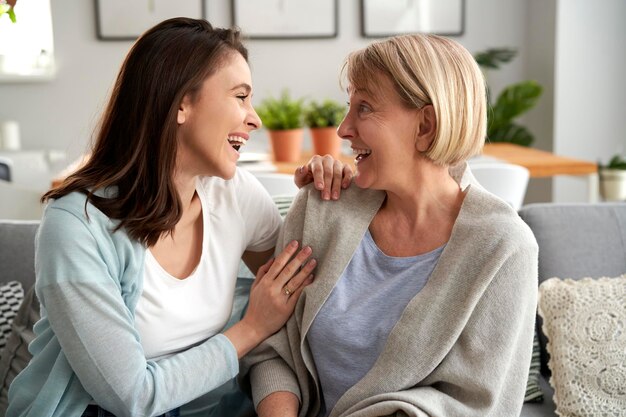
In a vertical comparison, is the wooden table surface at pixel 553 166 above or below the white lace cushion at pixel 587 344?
above

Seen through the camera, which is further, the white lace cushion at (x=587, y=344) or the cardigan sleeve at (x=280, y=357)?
the white lace cushion at (x=587, y=344)

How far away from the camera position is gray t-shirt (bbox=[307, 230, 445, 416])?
153 cm

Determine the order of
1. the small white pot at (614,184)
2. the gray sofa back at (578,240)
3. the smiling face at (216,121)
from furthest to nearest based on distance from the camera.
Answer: the small white pot at (614,184), the gray sofa back at (578,240), the smiling face at (216,121)

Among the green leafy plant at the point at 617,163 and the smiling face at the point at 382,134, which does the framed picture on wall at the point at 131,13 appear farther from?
the smiling face at the point at 382,134

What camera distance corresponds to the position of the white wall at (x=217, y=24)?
539cm

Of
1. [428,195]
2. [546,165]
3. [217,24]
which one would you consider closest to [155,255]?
[428,195]

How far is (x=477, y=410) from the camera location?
1447mm

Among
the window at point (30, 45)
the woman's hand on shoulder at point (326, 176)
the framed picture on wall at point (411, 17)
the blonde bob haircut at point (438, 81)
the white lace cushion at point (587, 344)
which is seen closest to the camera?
the blonde bob haircut at point (438, 81)

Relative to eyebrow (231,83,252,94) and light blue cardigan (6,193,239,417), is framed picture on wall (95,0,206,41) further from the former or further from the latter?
light blue cardigan (6,193,239,417)

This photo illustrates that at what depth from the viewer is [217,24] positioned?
5.43 meters

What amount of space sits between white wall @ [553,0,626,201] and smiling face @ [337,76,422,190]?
4.01 m

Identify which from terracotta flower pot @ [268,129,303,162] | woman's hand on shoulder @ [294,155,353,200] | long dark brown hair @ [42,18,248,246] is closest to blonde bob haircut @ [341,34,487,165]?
woman's hand on shoulder @ [294,155,353,200]

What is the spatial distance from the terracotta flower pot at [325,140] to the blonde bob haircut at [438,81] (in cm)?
214

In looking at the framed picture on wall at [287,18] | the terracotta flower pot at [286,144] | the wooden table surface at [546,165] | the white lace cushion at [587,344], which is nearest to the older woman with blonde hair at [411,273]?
the white lace cushion at [587,344]
